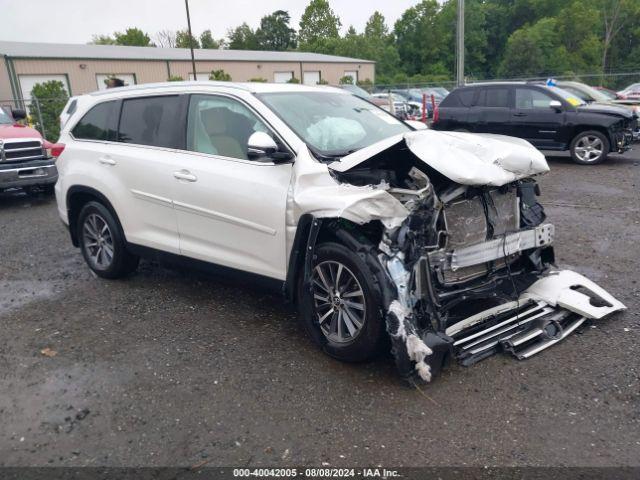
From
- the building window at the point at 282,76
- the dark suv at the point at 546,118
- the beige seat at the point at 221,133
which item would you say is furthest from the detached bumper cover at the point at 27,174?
the building window at the point at 282,76

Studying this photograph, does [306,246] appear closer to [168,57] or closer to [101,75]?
[101,75]

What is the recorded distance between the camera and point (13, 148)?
951 centimetres

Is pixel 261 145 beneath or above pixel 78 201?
above

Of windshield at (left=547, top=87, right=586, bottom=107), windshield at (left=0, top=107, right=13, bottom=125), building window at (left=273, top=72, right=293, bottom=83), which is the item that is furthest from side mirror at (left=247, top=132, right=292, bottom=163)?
building window at (left=273, top=72, right=293, bottom=83)

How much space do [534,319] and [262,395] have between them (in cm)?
202

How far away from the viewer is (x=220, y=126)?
4.46 m

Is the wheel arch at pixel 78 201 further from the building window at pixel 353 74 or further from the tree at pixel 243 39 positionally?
the tree at pixel 243 39

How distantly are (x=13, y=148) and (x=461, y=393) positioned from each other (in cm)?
913

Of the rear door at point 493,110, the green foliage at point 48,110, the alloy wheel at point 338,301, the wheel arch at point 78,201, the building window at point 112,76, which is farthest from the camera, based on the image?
the building window at point 112,76

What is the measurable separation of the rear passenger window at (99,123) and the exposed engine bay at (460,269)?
2.78m

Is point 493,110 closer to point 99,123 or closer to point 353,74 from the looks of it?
point 99,123

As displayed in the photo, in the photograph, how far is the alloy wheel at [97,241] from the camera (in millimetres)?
5430

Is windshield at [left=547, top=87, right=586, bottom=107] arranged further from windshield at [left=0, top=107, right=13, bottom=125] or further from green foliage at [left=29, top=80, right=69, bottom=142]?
green foliage at [left=29, top=80, right=69, bottom=142]

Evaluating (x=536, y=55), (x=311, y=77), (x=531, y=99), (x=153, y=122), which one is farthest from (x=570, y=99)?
(x=536, y=55)
